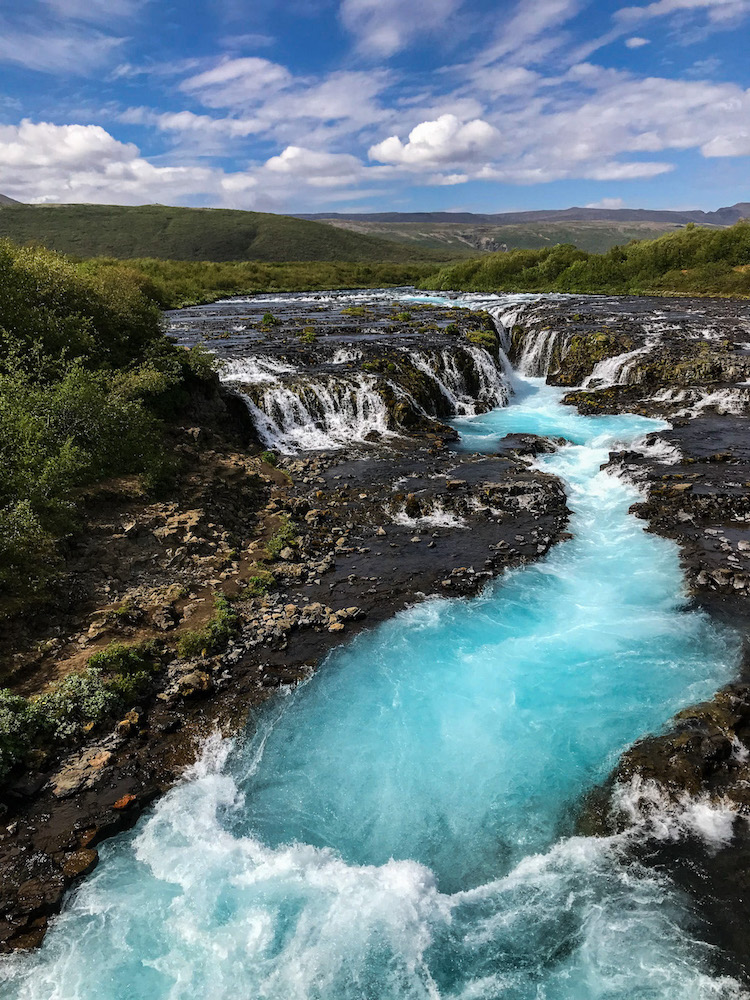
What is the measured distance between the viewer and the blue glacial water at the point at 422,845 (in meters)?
7.77

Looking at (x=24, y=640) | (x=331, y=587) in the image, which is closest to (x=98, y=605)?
(x=24, y=640)

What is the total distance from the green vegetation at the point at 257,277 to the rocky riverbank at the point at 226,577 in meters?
59.7

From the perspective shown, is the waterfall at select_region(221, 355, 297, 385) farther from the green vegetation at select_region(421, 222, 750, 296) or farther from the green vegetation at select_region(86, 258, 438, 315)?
the green vegetation at select_region(421, 222, 750, 296)

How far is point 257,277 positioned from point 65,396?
97258 millimetres

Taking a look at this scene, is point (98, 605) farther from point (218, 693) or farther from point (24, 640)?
point (218, 693)

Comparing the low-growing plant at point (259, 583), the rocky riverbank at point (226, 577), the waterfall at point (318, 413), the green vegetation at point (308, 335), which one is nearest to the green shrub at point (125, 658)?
the rocky riverbank at point (226, 577)

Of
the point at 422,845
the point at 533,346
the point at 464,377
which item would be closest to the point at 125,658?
the point at 422,845

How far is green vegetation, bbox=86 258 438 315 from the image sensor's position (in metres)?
85.3

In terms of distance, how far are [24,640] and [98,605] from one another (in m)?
1.97

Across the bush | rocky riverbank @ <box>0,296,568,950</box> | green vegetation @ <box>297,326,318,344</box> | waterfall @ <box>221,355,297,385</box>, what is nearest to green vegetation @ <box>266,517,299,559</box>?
rocky riverbank @ <box>0,296,568,950</box>

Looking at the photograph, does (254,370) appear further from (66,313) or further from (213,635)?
(213,635)

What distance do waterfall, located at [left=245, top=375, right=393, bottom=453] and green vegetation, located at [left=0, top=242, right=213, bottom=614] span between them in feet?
13.2

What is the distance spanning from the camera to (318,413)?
3059 centimetres

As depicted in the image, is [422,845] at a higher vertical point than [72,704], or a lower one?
lower
